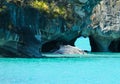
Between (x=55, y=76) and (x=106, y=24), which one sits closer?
(x=55, y=76)

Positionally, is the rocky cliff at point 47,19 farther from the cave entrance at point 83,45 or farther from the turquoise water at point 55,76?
the cave entrance at point 83,45

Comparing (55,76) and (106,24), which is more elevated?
(106,24)

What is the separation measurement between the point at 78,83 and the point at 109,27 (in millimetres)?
47548

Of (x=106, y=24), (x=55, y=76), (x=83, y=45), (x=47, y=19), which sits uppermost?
(x=47, y=19)

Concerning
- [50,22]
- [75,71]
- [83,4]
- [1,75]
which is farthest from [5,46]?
[1,75]

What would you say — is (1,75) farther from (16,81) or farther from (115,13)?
(115,13)

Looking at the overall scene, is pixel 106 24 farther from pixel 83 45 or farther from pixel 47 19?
pixel 83 45

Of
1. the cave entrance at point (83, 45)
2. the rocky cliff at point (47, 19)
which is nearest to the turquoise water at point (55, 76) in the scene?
the rocky cliff at point (47, 19)

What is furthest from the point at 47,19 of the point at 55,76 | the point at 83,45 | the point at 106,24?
the point at 83,45

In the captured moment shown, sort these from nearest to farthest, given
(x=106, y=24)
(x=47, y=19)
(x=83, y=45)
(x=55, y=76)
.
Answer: (x=55, y=76) < (x=47, y=19) < (x=106, y=24) < (x=83, y=45)

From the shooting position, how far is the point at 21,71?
37.2 meters

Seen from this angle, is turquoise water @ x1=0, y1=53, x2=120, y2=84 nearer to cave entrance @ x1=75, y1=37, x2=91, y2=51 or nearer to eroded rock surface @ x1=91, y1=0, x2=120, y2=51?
eroded rock surface @ x1=91, y1=0, x2=120, y2=51

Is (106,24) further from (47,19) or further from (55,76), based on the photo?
(55,76)

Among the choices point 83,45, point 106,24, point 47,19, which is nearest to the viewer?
point 47,19
